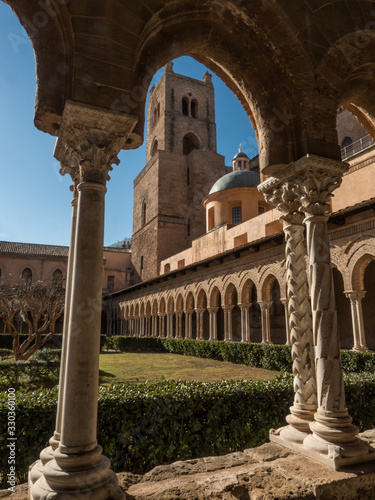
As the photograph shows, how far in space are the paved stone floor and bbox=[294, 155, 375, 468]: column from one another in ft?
0.48

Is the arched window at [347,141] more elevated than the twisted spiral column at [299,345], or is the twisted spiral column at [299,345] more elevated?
the arched window at [347,141]

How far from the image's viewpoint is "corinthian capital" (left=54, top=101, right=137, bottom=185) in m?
3.06

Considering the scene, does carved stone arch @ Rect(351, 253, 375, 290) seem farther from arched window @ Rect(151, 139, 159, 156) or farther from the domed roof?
arched window @ Rect(151, 139, 159, 156)

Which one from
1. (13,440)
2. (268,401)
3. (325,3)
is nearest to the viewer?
(13,440)

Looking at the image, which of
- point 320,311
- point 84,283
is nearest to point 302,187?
point 320,311

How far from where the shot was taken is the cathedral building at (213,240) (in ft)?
45.2

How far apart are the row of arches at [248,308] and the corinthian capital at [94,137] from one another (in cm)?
1038

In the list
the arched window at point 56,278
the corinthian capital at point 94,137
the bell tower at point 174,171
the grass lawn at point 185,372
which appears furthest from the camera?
the bell tower at point 174,171

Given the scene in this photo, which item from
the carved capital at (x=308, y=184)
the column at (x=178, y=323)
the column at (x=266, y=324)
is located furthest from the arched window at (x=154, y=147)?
the carved capital at (x=308, y=184)

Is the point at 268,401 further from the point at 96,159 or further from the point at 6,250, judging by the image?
the point at 6,250

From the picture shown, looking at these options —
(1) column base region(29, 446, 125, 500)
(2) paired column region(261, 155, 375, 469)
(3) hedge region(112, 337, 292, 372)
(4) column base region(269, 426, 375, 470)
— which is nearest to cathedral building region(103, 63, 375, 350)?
(3) hedge region(112, 337, 292, 372)

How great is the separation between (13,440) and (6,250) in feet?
142

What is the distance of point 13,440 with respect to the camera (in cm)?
364

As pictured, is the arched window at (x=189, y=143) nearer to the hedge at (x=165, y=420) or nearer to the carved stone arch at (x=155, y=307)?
the carved stone arch at (x=155, y=307)
